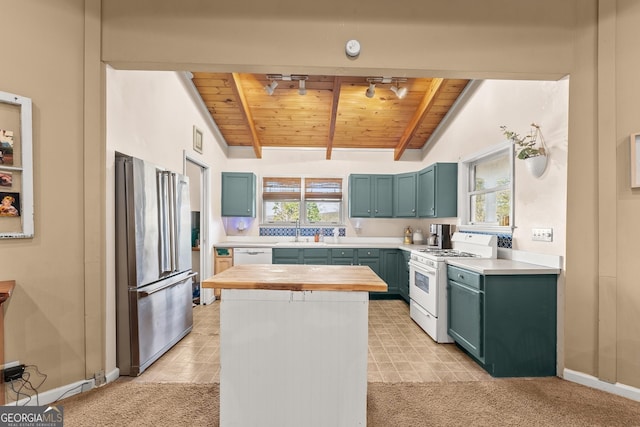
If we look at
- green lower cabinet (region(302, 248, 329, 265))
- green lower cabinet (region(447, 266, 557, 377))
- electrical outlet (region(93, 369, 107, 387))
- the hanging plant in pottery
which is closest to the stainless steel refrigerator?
electrical outlet (region(93, 369, 107, 387))

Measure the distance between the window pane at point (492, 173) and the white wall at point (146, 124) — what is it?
12.6ft

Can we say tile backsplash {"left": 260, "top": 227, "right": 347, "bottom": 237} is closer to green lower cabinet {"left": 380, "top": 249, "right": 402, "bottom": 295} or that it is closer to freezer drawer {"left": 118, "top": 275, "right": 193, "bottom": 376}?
green lower cabinet {"left": 380, "top": 249, "right": 402, "bottom": 295}

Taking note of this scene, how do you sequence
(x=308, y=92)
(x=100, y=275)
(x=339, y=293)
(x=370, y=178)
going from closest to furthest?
(x=339, y=293) → (x=100, y=275) → (x=308, y=92) → (x=370, y=178)

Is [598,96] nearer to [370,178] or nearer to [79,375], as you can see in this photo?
[370,178]

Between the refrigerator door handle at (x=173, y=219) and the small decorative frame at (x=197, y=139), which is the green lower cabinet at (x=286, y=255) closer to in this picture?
the small decorative frame at (x=197, y=139)

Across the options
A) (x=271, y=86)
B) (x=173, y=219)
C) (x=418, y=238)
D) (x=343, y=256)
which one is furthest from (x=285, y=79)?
(x=418, y=238)

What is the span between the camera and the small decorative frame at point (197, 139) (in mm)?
4323

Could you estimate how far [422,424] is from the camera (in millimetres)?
2018

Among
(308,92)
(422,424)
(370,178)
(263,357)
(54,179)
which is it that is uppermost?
(308,92)

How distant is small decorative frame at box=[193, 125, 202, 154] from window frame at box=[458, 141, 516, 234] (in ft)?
12.2

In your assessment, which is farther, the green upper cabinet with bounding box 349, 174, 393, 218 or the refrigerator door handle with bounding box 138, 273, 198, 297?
the green upper cabinet with bounding box 349, 174, 393, 218

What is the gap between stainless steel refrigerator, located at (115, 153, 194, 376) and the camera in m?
2.58

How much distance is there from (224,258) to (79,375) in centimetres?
275

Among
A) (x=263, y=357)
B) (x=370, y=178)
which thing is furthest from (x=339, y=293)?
(x=370, y=178)
